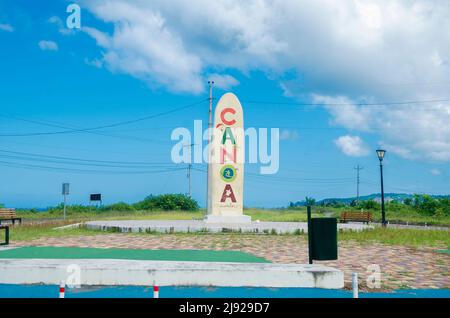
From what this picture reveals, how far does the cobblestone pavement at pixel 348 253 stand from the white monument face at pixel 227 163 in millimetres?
5675

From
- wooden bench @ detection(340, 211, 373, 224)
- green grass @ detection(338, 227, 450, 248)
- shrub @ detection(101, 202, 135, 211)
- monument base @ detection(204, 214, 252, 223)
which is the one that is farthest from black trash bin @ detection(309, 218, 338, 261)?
shrub @ detection(101, 202, 135, 211)

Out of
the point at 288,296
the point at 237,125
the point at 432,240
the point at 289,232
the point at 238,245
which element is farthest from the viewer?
the point at 237,125

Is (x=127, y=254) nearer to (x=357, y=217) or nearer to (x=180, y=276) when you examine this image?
(x=180, y=276)

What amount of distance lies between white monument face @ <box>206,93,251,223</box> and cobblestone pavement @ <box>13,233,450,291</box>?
223 inches

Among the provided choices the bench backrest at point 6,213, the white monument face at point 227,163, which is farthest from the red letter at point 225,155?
the bench backrest at point 6,213

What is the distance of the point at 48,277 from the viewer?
8383mm

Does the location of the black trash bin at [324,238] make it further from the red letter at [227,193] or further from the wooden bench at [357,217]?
the wooden bench at [357,217]

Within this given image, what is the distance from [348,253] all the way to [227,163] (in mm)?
12027

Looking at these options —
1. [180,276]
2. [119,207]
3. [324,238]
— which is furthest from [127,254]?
[119,207]

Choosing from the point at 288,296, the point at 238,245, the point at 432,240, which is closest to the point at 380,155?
the point at 432,240

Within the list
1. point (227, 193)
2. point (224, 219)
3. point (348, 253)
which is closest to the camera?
point (348, 253)

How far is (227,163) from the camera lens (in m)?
24.5
